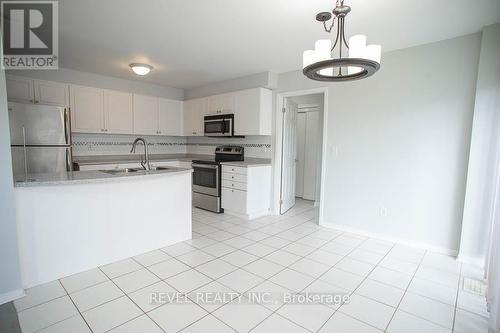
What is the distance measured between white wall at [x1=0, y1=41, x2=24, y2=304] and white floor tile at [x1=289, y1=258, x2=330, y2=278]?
2344 millimetres

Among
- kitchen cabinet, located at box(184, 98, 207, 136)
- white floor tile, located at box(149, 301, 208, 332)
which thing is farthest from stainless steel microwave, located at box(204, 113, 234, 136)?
white floor tile, located at box(149, 301, 208, 332)

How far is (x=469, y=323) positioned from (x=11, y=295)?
3419mm

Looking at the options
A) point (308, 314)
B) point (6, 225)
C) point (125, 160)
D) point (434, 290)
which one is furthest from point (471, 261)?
point (125, 160)

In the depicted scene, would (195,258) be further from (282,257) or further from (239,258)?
(282,257)

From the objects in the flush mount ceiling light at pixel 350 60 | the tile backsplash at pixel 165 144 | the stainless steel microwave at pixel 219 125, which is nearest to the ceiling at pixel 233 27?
the flush mount ceiling light at pixel 350 60

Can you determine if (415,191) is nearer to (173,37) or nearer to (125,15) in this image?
(173,37)

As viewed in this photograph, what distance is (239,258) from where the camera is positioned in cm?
269

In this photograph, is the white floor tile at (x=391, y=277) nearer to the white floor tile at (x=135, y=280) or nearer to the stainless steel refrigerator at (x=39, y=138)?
the white floor tile at (x=135, y=280)

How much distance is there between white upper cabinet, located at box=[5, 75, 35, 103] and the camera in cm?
358

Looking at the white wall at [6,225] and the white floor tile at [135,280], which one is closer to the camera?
the white wall at [6,225]

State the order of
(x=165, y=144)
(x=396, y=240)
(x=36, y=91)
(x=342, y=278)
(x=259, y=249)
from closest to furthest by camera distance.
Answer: (x=342, y=278) < (x=259, y=249) < (x=396, y=240) < (x=36, y=91) < (x=165, y=144)

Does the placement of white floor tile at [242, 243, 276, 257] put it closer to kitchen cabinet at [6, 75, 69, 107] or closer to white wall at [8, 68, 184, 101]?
kitchen cabinet at [6, 75, 69, 107]

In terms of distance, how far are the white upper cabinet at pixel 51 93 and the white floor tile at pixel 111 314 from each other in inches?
139

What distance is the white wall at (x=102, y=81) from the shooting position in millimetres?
3929
